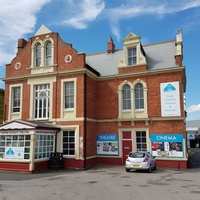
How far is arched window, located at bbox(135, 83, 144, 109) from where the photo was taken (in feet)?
64.1

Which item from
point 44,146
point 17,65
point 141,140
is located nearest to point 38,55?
point 17,65

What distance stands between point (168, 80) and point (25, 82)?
12.1 m

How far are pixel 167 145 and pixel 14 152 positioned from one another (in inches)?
442

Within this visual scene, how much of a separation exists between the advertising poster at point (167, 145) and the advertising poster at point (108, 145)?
3.03 meters

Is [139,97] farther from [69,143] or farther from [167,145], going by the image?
[69,143]

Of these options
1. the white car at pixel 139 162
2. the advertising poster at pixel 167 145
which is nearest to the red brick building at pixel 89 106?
the advertising poster at pixel 167 145

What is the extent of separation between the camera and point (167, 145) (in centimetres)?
1784

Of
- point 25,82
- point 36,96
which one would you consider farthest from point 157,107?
point 25,82

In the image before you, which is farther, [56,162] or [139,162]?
[56,162]

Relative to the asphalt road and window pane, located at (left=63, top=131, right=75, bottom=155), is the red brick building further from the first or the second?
the asphalt road

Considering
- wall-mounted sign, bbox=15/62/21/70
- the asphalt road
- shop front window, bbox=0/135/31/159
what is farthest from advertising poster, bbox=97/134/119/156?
wall-mounted sign, bbox=15/62/21/70

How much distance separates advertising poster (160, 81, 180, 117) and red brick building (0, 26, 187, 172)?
58 mm

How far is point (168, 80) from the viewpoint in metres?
18.7

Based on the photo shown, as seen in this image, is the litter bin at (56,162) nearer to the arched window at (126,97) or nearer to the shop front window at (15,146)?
the shop front window at (15,146)
